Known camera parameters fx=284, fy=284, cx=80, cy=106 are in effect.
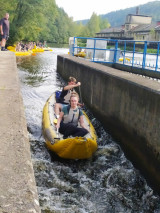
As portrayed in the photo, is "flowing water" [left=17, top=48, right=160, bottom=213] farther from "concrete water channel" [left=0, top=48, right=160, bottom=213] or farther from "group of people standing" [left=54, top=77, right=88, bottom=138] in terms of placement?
"group of people standing" [left=54, top=77, right=88, bottom=138]

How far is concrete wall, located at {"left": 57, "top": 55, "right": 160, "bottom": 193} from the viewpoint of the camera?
5582 millimetres

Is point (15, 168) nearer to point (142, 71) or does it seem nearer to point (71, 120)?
point (71, 120)

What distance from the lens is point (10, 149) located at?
3.22 m

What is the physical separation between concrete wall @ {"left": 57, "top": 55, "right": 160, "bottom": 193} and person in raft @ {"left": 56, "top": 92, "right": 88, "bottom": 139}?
3.69 ft

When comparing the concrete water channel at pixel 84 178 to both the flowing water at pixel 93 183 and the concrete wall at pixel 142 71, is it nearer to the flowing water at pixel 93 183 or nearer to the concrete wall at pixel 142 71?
the flowing water at pixel 93 183

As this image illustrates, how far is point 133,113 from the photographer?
666cm

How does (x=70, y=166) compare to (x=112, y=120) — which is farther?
(x=112, y=120)

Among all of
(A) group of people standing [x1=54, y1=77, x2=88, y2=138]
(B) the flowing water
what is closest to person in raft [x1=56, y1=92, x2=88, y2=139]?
(A) group of people standing [x1=54, y1=77, x2=88, y2=138]

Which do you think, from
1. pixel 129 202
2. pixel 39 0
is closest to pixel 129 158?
pixel 129 202

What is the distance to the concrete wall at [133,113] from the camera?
5582 mm

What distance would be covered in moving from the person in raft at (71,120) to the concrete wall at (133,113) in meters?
1.13

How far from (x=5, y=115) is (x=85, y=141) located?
2.14 m

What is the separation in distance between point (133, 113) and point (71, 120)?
149 centimetres

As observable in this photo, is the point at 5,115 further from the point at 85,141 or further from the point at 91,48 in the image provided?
the point at 91,48
